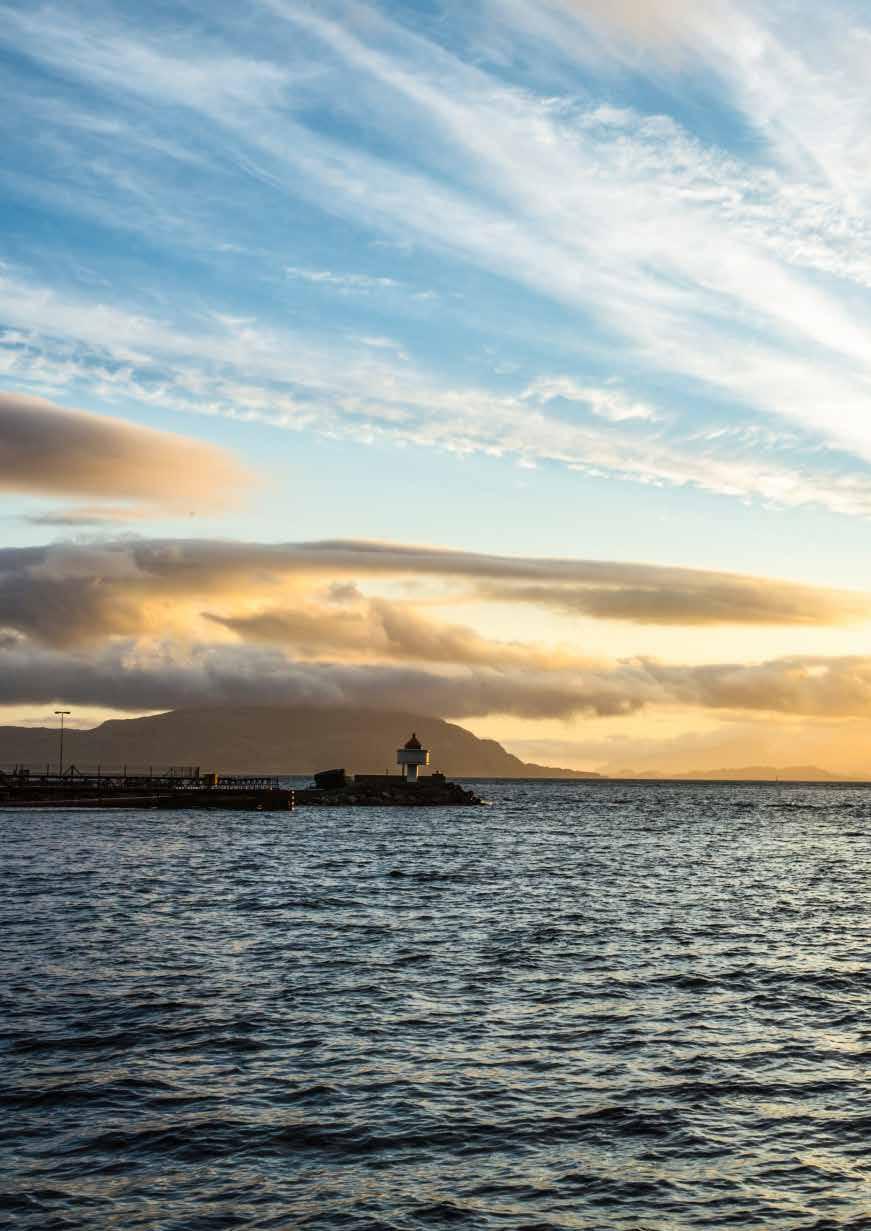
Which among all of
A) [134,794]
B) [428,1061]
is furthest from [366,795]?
[428,1061]

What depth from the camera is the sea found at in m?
18.6

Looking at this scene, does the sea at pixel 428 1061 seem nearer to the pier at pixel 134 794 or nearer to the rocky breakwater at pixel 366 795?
the pier at pixel 134 794

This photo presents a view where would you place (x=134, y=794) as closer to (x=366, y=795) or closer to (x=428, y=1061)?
(x=366, y=795)

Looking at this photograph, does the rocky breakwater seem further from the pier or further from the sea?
the sea

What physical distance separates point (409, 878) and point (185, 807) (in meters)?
86.5

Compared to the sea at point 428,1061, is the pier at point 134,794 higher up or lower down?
lower down

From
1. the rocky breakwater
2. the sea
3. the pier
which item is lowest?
the rocky breakwater

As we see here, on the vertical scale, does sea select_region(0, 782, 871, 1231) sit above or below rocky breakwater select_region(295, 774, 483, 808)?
above

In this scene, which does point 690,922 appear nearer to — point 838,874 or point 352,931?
point 352,931

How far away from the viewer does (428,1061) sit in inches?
1037

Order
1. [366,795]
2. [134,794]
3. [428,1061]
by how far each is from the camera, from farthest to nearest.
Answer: [366,795], [134,794], [428,1061]

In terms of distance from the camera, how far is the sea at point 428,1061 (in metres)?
18.6

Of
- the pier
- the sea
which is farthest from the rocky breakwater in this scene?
the sea

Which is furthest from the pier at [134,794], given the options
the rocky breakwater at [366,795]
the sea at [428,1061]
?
the sea at [428,1061]
